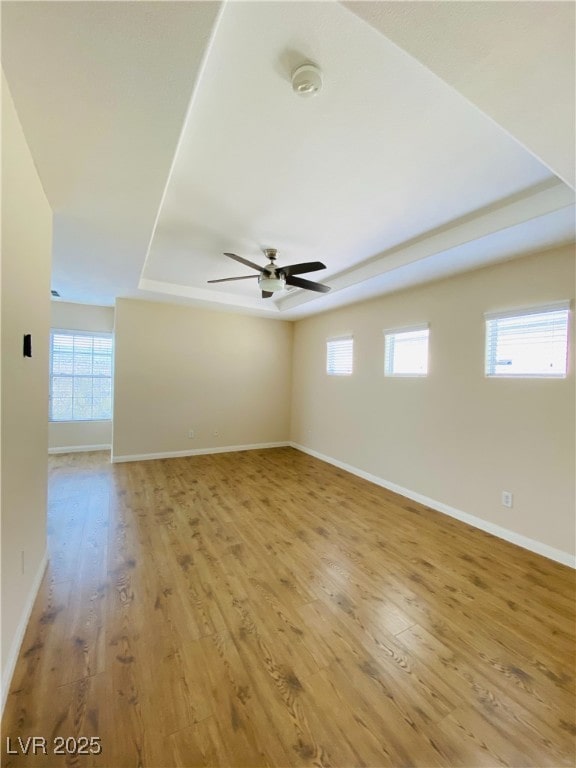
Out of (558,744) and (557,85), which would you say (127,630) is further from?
(557,85)

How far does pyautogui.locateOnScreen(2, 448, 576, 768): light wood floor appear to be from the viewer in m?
1.22

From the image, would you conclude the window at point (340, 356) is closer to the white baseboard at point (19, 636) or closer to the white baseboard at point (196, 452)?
the white baseboard at point (196, 452)

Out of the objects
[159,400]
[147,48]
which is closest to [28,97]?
[147,48]

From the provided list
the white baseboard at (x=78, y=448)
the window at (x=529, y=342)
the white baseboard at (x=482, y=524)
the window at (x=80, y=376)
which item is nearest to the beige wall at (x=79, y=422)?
the white baseboard at (x=78, y=448)

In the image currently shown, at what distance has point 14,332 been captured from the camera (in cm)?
148

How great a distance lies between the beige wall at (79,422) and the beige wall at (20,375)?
387 cm

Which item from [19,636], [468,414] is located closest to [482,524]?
[468,414]

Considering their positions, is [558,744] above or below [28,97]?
below

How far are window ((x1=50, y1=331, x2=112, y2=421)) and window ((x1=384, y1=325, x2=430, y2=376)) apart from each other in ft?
16.1

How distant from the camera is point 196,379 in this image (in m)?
5.49

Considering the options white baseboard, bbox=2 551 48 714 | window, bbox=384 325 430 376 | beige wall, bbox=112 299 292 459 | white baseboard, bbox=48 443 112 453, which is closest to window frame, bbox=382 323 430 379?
window, bbox=384 325 430 376

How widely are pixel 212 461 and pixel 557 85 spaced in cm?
518

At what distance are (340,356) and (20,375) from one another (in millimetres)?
4183

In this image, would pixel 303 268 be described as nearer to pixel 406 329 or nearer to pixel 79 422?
pixel 406 329
